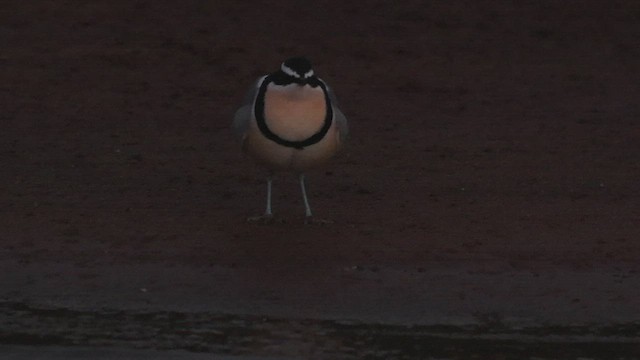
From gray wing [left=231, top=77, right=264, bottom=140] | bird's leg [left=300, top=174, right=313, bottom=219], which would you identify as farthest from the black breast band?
bird's leg [left=300, top=174, right=313, bottom=219]

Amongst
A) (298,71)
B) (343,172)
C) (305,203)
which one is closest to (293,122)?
(298,71)

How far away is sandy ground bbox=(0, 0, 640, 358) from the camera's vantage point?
10008mm

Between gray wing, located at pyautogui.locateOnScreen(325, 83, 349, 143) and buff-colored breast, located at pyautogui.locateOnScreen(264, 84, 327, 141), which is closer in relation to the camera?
buff-colored breast, located at pyautogui.locateOnScreen(264, 84, 327, 141)

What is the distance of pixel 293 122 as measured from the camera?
11.3 metres

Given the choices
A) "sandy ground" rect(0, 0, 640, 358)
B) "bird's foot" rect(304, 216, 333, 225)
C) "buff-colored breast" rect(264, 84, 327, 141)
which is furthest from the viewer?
"bird's foot" rect(304, 216, 333, 225)

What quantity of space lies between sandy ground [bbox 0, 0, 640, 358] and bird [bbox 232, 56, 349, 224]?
420 mm

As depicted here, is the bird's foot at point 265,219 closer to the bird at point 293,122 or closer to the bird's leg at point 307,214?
the bird at point 293,122

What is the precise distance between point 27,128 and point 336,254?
3.95 metres

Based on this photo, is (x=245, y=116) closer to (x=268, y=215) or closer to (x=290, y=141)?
(x=290, y=141)

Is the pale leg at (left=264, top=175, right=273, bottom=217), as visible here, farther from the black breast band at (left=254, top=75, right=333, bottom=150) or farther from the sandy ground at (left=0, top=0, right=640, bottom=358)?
the black breast band at (left=254, top=75, right=333, bottom=150)

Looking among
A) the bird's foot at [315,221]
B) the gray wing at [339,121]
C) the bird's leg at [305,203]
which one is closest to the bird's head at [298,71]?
the gray wing at [339,121]

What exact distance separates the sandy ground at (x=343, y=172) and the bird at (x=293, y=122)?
Result: 1.38 ft

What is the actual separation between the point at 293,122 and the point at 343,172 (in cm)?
164

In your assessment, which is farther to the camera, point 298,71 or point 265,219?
point 265,219
